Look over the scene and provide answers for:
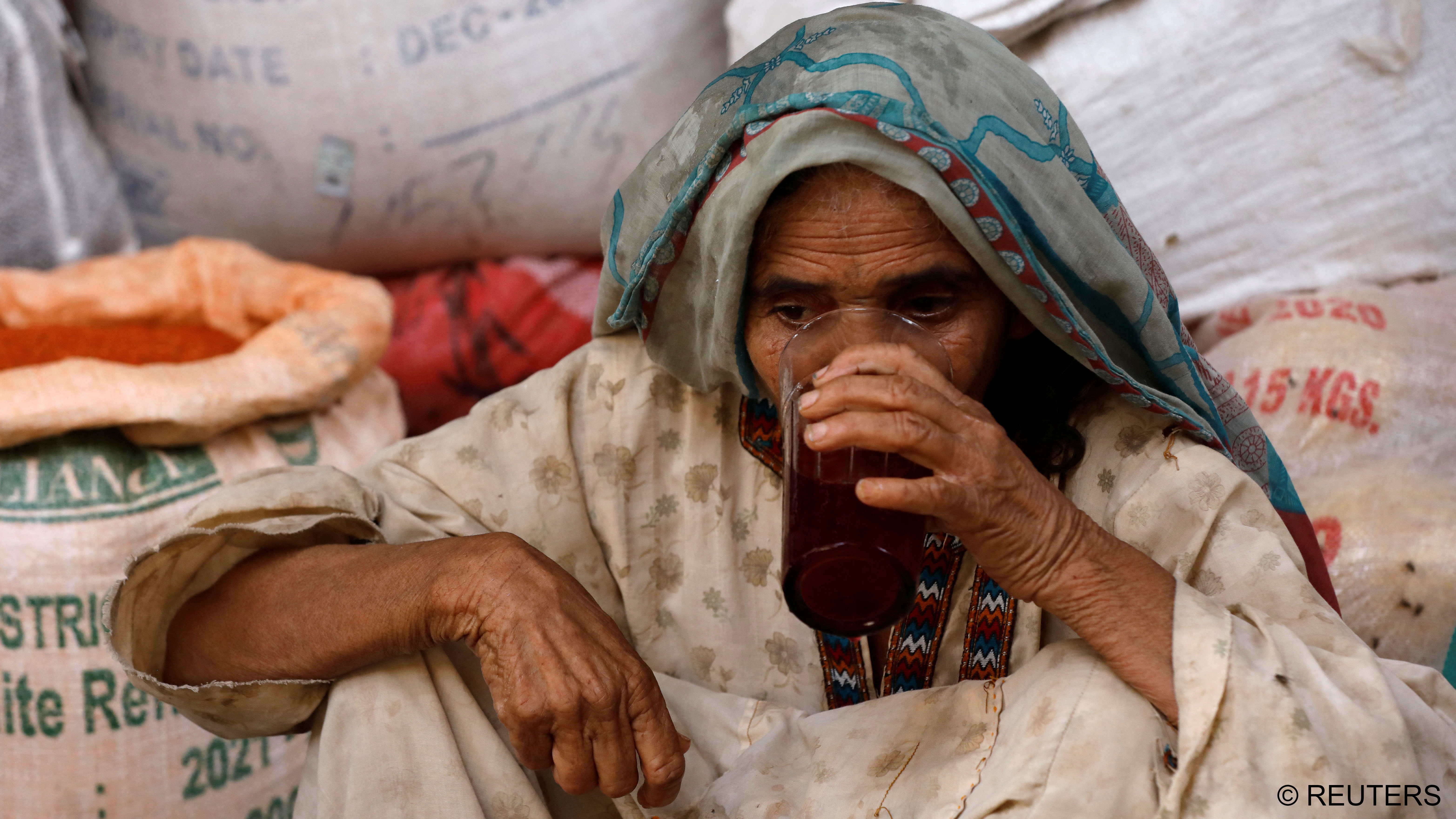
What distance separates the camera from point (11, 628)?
1.62 meters

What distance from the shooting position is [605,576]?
1408 mm

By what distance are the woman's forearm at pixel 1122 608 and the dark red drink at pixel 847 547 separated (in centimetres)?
15

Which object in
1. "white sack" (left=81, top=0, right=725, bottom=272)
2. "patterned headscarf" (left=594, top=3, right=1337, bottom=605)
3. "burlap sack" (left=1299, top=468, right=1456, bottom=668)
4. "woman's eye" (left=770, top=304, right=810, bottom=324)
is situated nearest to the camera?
"patterned headscarf" (left=594, top=3, right=1337, bottom=605)

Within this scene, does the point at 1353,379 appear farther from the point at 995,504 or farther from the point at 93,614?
the point at 93,614

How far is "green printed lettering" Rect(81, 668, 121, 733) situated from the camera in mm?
1639

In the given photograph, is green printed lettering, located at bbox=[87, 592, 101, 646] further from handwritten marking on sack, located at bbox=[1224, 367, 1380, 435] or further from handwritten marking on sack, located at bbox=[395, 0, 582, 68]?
handwritten marking on sack, located at bbox=[1224, 367, 1380, 435]

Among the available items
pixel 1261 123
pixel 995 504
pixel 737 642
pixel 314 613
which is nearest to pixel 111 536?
pixel 314 613

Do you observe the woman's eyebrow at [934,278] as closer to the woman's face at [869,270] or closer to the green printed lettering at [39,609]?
the woman's face at [869,270]

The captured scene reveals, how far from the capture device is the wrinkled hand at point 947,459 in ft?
3.00

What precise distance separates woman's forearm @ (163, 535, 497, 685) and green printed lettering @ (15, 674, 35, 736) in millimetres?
515

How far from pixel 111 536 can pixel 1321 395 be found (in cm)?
162

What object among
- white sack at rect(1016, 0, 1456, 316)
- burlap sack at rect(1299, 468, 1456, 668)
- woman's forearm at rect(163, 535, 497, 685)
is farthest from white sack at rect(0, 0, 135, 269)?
burlap sack at rect(1299, 468, 1456, 668)

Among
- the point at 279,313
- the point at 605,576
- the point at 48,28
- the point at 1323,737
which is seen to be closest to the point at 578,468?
the point at 605,576

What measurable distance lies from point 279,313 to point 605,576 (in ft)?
3.20
